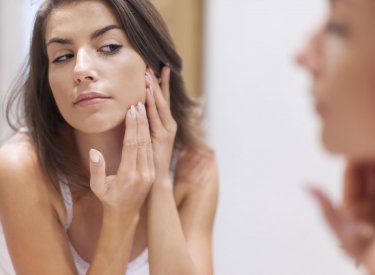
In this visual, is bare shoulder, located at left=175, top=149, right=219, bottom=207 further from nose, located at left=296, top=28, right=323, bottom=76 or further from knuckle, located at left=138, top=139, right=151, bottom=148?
nose, located at left=296, top=28, right=323, bottom=76

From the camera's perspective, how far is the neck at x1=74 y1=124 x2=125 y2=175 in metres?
1.03

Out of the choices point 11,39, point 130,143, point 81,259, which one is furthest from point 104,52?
point 11,39

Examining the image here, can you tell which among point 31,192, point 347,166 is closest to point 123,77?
point 31,192

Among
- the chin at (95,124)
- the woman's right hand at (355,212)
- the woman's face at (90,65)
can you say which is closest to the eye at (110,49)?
the woman's face at (90,65)

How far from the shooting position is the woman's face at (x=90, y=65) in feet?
2.89

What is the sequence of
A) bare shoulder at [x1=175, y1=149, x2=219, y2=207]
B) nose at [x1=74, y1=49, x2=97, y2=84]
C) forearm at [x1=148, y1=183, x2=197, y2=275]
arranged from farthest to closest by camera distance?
bare shoulder at [x1=175, y1=149, x2=219, y2=207] → forearm at [x1=148, y1=183, x2=197, y2=275] → nose at [x1=74, y1=49, x2=97, y2=84]

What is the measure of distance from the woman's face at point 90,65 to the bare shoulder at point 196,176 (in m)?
0.23

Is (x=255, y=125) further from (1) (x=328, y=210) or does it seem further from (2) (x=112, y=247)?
(1) (x=328, y=210)

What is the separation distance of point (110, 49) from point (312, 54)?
0.59 metres

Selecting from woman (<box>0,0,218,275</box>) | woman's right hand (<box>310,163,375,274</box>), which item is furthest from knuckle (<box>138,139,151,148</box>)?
woman's right hand (<box>310,163,375,274</box>)

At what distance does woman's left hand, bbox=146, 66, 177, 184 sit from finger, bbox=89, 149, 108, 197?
0.38 feet

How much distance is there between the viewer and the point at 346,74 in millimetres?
337

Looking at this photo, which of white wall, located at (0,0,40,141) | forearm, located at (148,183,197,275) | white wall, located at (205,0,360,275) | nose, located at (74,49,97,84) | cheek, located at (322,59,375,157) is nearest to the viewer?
cheek, located at (322,59,375,157)

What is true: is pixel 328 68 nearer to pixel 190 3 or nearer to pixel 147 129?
pixel 147 129
